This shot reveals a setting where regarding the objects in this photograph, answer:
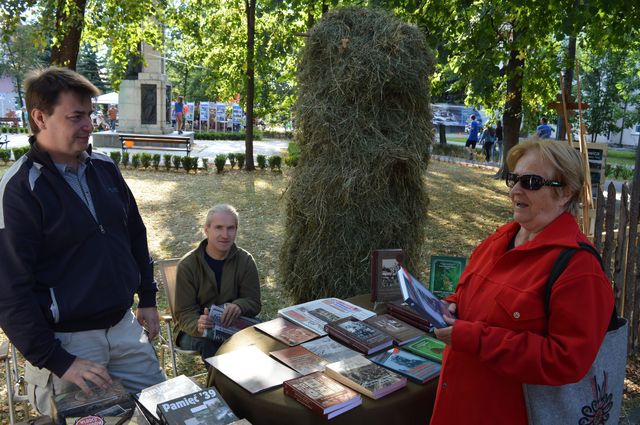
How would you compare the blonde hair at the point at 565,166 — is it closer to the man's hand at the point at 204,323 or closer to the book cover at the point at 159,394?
the book cover at the point at 159,394

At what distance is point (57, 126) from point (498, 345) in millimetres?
2188

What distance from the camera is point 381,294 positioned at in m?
3.63

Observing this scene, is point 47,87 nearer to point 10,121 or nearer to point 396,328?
point 396,328

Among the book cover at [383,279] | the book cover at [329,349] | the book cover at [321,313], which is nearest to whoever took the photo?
the book cover at [329,349]

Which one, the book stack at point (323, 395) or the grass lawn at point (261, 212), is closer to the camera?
the book stack at point (323, 395)

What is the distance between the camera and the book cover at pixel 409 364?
255 cm

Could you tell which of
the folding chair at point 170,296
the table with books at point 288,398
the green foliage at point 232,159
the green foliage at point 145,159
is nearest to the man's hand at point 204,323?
the folding chair at point 170,296

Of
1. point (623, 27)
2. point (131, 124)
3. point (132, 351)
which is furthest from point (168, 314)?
point (131, 124)

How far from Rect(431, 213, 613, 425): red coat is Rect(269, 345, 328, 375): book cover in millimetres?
659

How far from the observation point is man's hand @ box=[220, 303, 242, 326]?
3.69 metres

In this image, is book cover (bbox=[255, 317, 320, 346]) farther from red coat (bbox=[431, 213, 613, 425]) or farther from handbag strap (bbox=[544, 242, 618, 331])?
handbag strap (bbox=[544, 242, 618, 331])

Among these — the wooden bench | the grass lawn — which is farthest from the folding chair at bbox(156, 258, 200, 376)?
the wooden bench

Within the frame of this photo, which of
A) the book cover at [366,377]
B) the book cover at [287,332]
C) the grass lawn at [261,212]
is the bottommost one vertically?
the grass lawn at [261,212]

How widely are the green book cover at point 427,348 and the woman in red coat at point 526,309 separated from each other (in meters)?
0.56
